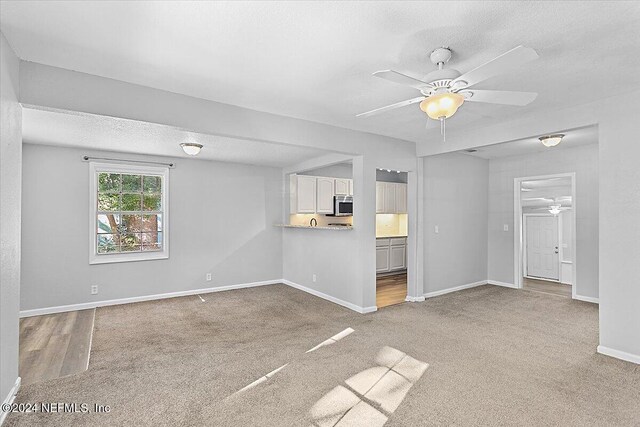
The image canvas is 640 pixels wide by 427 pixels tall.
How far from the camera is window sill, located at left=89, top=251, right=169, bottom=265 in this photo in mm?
4986

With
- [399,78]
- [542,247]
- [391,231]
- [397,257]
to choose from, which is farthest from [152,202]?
[542,247]

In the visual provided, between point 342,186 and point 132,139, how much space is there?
12.8ft

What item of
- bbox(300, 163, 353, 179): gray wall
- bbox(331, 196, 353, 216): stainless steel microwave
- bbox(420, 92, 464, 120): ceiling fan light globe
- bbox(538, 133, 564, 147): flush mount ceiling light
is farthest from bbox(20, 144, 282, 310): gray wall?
bbox(420, 92, 464, 120): ceiling fan light globe

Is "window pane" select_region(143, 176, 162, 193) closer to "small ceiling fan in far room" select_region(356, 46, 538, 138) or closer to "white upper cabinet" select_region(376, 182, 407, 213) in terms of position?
"white upper cabinet" select_region(376, 182, 407, 213)

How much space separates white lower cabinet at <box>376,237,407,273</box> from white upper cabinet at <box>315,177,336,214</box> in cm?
143

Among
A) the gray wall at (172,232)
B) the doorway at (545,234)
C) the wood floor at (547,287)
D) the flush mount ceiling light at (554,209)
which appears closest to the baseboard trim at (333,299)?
the gray wall at (172,232)

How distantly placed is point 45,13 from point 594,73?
3.88m

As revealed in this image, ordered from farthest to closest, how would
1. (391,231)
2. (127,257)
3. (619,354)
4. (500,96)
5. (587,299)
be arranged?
(391,231) → (127,257) → (587,299) → (619,354) → (500,96)

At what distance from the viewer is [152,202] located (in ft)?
18.2

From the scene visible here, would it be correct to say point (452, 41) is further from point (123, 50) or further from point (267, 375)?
point (267, 375)

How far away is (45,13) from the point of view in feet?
6.33

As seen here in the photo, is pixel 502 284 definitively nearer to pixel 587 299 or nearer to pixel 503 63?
pixel 587 299

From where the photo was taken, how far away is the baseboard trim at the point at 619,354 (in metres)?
3.00

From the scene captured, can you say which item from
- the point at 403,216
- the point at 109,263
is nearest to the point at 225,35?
the point at 109,263
